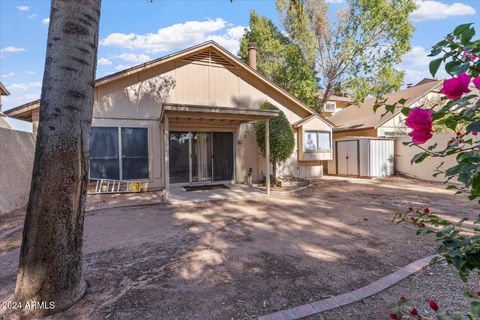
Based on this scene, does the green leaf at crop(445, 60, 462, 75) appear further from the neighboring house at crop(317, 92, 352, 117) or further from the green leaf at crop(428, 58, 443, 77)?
the neighboring house at crop(317, 92, 352, 117)

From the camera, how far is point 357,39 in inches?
589

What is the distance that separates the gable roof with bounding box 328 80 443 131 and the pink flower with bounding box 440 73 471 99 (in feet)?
44.1

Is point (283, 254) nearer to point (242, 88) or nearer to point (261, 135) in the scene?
point (261, 135)

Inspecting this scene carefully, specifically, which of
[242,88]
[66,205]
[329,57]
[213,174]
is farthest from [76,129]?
[329,57]

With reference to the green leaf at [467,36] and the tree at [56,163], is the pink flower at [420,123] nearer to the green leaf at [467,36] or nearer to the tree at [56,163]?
the green leaf at [467,36]

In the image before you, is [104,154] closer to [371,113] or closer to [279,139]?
[279,139]

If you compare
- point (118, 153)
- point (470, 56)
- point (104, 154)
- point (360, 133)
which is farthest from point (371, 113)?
point (470, 56)

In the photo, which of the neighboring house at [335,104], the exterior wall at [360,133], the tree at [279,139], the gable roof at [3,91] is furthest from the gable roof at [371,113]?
the gable roof at [3,91]

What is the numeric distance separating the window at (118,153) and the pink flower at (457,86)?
9.49 m

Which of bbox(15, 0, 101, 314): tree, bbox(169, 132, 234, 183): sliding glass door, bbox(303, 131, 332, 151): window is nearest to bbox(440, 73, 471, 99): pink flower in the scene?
bbox(15, 0, 101, 314): tree

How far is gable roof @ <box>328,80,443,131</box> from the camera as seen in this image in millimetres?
14336

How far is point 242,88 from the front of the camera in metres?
11.1

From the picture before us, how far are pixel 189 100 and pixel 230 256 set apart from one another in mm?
7643

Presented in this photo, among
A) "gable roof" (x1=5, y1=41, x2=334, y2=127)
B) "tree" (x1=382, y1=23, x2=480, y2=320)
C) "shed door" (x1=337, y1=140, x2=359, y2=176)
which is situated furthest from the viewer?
"shed door" (x1=337, y1=140, x2=359, y2=176)
